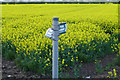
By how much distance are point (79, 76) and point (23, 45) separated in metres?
1.76

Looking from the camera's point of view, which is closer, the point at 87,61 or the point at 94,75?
the point at 94,75

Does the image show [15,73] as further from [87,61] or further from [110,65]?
[110,65]

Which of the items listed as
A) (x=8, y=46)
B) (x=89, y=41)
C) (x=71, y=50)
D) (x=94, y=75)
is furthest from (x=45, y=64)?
(x=8, y=46)

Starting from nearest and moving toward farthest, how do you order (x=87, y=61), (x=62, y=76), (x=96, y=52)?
(x=62, y=76), (x=87, y=61), (x=96, y=52)

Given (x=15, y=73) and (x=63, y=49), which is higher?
(x=63, y=49)

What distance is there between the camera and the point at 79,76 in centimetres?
452

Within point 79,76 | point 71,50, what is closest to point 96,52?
point 71,50

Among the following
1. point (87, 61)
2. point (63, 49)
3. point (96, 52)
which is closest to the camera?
point (63, 49)

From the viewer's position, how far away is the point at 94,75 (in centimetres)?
458

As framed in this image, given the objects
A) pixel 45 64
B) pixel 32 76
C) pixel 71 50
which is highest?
pixel 71 50

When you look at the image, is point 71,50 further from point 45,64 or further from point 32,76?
point 32,76

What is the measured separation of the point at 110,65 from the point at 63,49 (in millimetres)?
1317

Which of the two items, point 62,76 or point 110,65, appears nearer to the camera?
point 62,76

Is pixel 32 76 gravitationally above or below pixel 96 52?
below
